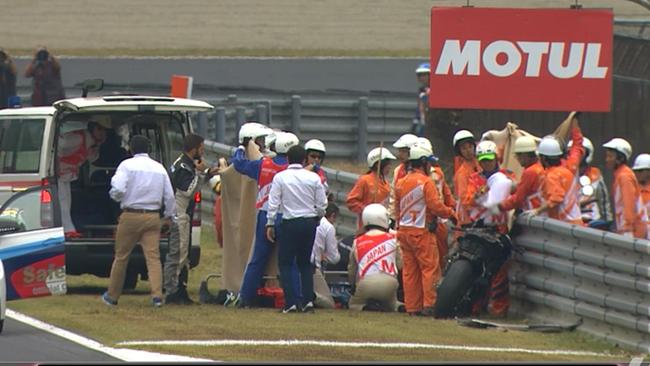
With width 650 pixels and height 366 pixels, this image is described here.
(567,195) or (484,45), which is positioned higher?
(484,45)

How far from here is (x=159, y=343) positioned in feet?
46.3

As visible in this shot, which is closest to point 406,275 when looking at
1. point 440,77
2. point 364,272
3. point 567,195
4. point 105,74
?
point 364,272

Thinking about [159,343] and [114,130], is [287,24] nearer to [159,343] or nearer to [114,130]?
[114,130]

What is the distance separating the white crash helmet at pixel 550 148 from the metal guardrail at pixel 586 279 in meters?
0.62

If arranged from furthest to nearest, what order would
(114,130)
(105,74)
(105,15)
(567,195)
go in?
(105,15) < (105,74) < (114,130) < (567,195)

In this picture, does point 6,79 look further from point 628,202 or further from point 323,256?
point 628,202

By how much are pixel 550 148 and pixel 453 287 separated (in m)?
1.54

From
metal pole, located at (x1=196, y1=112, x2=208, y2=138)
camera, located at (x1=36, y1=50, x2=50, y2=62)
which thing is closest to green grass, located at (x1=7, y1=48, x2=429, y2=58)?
camera, located at (x1=36, y1=50, x2=50, y2=62)

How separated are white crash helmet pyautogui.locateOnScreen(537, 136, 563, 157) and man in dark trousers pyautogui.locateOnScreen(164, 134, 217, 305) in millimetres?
3081

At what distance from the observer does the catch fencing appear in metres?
14.5

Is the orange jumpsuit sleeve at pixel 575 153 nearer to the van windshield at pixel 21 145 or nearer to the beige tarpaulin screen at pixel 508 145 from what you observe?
the beige tarpaulin screen at pixel 508 145

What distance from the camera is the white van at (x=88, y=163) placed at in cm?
1697

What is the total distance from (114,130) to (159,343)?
4404 mm

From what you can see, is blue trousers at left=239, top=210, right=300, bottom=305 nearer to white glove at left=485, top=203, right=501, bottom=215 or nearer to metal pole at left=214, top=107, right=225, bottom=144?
white glove at left=485, top=203, right=501, bottom=215
